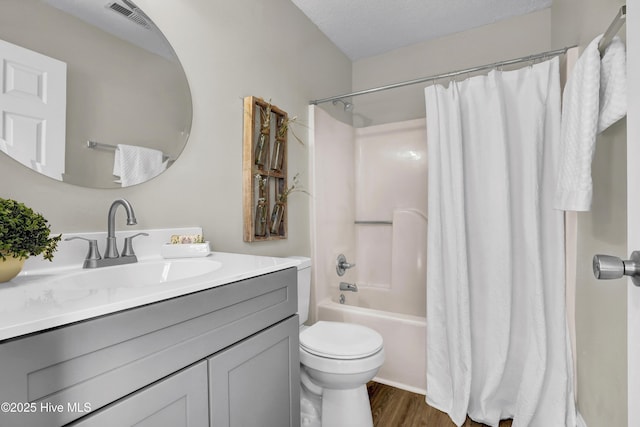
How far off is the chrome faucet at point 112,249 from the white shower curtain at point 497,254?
1490 millimetres

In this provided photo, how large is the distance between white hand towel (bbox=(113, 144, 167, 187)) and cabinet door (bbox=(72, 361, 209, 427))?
0.74m

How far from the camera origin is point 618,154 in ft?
3.67

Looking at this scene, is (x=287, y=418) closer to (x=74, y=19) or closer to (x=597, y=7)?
(x=74, y=19)

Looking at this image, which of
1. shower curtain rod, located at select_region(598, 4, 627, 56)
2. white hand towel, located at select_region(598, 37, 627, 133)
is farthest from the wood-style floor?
shower curtain rod, located at select_region(598, 4, 627, 56)

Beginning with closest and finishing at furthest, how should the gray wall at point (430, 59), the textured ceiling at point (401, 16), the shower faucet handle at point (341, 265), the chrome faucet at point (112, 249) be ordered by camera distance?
the chrome faucet at point (112, 249), the textured ceiling at point (401, 16), the gray wall at point (430, 59), the shower faucet handle at point (341, 265)

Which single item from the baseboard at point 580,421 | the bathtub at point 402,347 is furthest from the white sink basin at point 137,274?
the baseboard at point 580,421

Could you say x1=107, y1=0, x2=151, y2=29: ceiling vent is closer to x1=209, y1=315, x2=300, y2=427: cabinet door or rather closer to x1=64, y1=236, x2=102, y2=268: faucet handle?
x1=64, y1=236, x2=102, y2=268: faucet handle

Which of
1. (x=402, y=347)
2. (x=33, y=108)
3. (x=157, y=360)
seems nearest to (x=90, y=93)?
(x=33, y=108)

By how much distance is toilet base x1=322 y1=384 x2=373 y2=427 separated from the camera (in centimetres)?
141

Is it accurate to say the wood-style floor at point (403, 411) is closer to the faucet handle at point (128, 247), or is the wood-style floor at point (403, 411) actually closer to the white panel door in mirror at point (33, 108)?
the faucet handle at point (128, 247)

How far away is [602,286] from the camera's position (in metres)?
1.22

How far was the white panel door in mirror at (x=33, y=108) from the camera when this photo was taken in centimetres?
87

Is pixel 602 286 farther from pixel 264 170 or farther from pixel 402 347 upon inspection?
pixel 264 170

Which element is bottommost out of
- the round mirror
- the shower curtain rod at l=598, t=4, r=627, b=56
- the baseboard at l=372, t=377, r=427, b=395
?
the baseboard at l=372, t=377, r=427, b=395
